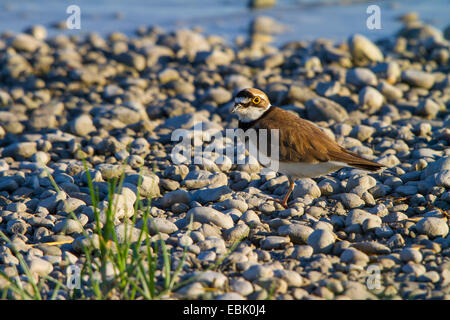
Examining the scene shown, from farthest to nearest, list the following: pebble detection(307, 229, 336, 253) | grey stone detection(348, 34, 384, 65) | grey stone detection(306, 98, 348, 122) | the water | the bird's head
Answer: the water → grey stone detection(348, 34, 384, 65) → grey stone detection(306, 98, 348, 122) → the bird's head → pebble detection(307, 229, 336, 253)

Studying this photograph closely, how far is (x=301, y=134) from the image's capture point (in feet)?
18.6

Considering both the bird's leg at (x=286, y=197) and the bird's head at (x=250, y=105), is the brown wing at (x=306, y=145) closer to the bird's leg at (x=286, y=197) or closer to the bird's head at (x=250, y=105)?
the bird's head at (x=250, y=105)

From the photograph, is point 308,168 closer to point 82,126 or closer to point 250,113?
point 250,113

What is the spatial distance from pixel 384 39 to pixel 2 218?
35.2 ft

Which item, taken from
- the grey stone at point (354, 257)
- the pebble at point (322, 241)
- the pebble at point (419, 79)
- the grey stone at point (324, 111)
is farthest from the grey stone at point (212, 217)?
the pebble at point (419, 79)

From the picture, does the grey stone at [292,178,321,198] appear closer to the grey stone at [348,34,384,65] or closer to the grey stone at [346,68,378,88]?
the grey stone at [346,68,378,88]

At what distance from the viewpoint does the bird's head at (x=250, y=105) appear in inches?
237

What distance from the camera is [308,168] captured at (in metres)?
5.55

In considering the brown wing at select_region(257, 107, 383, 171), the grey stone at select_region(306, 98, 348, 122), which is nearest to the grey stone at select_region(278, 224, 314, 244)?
the brown wing at select_region(257, 107, 383, 171)

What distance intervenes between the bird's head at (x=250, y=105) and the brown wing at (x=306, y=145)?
20 cm

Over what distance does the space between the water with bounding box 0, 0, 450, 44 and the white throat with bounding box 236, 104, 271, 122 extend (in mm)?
8593

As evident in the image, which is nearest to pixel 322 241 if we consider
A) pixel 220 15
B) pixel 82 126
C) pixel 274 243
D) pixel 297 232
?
pixel 297 232

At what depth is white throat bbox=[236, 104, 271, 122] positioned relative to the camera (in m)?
6.03
